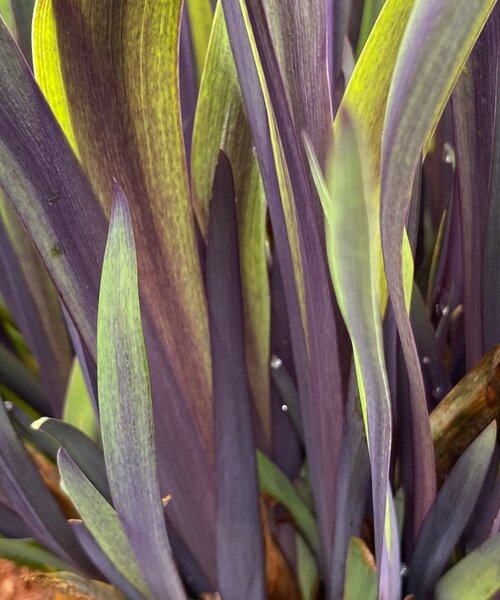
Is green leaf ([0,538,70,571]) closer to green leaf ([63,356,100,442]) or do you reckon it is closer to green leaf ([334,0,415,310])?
green leaf ([63,356,100,442])

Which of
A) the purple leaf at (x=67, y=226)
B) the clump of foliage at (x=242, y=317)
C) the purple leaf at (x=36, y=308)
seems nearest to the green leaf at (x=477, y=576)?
the clump of foliage at (x=242, y=317)

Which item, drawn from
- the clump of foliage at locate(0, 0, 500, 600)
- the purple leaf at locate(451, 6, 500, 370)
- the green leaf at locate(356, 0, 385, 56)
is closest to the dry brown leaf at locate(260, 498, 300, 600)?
the clump of foliage at locate(0, 0, 500, 600)

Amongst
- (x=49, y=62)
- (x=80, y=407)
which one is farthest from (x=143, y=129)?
(x=80, y=407)

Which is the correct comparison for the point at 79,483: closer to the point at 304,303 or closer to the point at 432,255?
the point at 304,303

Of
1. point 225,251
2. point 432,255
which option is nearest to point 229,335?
point 225,251

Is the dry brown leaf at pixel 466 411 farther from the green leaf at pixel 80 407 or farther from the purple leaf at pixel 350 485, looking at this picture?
the green leaf at pixel 80 407

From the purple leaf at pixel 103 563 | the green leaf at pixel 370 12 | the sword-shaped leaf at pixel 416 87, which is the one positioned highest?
the green leaf at pixel 370 12
